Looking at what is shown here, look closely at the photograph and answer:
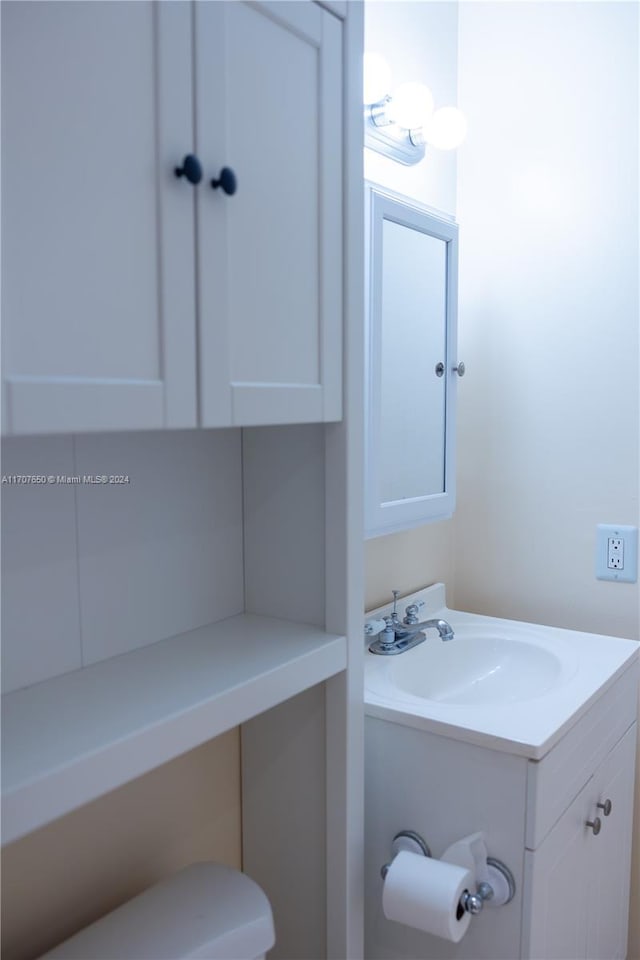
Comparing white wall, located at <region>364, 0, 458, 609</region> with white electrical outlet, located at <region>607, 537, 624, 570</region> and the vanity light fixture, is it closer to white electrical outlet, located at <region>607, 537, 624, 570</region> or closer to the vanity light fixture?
the vanity light fixture

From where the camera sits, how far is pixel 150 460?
104 cm

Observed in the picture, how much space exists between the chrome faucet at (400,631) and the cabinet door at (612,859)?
385 millimetres

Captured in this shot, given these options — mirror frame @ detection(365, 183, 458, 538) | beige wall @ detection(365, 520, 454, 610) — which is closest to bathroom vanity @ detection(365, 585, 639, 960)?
beige wall @ detection(365, 520, 454, 610)

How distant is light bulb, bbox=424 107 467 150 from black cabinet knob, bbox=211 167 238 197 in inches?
37.2

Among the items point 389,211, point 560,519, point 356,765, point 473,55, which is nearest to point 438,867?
point 356,765

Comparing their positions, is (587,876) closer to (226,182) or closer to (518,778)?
(518,778)

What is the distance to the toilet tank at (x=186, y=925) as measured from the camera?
2.96 ft

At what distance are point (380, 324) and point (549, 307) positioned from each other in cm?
55

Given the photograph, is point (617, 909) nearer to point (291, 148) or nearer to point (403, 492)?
point (403, 492)

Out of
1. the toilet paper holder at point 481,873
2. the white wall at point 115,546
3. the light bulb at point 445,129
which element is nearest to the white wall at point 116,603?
the white wall at point 115,546

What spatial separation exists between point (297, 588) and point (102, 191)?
0.63m

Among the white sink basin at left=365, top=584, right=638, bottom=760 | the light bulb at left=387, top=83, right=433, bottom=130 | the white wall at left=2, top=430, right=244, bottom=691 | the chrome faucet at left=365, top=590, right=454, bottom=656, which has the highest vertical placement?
the light bulb at left=387, top=83, right=433, bottom=130

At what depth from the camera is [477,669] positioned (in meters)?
1.56

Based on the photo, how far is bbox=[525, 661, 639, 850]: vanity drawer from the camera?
108 cm
